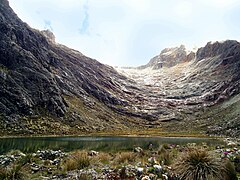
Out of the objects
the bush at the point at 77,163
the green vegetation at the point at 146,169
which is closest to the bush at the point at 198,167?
the green vegetation at the point at 146,169

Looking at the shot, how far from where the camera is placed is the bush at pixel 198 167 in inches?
546

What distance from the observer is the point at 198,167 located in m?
14.2

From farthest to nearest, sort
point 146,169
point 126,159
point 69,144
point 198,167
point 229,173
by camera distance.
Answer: point 69,144 → point 126,159 → point 146,169 → point 229,173 → point 198,167

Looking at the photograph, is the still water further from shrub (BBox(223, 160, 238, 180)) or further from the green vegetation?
shrub (BBox(223, 160, 238, 180))

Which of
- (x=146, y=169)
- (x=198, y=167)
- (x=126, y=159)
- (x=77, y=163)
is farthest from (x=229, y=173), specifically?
(x=77, y=163)

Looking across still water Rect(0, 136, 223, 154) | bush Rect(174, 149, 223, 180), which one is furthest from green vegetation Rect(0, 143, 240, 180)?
still water Rect(0, 136, 223, 154)

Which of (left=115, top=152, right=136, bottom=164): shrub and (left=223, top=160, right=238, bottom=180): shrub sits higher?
(left=115, top=152, right=136, bottom=164): shrub

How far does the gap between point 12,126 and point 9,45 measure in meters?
71.7

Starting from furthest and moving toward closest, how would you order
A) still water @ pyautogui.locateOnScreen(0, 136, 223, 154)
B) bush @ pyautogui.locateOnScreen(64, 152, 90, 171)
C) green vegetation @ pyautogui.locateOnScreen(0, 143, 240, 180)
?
still water @ pyautogui.locateOnScreen(0, 136, 223, 154)
bush @ pyautogui.locateOnScreen(64, 152, 90, 171)
green vegetation @ pyautogui.locateOnScreen(0, 143, 240, 180)

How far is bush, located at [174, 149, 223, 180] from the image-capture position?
13.9 m

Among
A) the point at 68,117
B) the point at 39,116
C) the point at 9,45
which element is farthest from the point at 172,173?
the point at 9,45

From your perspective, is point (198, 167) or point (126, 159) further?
point (126, 159)

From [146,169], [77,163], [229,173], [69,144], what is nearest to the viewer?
[229,173]

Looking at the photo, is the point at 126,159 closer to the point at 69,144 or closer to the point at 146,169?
the point at 146,169
